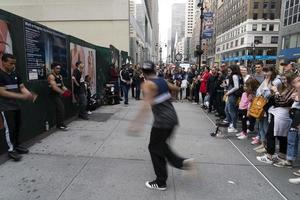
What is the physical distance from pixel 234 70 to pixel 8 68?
5.59 metres

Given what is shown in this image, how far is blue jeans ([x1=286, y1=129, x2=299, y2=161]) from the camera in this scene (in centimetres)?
513

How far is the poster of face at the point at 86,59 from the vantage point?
9322 millimetres

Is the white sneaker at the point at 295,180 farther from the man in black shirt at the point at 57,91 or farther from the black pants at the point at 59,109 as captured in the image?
the black pants at the point at 59,109

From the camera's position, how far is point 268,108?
6094 millimetres

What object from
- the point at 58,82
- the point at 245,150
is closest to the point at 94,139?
the point at 58,82

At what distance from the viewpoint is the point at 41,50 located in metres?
6.95

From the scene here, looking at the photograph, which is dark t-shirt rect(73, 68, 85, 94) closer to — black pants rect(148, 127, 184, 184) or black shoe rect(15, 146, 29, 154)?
black shoe rect(15, 146, 29, 154)

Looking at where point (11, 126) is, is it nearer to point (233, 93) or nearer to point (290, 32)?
point (233, 93)

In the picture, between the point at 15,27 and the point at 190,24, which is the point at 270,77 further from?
the point at 190,24

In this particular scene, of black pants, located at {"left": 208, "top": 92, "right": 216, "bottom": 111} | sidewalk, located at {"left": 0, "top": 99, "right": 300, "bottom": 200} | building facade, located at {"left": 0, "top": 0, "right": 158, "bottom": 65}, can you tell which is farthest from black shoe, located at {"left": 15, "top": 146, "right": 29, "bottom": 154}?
building facade, located at {"left": 0, "top": 0, "right": 158, "bottom": 65}

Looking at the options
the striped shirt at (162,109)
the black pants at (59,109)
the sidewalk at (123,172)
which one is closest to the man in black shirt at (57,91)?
the black pants at (59,109)

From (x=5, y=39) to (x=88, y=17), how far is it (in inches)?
990

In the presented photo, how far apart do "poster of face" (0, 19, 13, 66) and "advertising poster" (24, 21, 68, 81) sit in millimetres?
654

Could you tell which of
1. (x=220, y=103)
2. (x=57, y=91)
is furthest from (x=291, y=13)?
(x=57, y=91)
